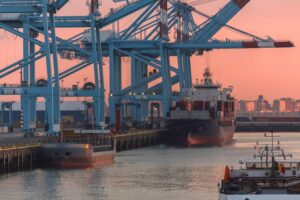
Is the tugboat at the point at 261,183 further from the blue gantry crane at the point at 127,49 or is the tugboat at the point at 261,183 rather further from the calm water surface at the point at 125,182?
the blue gantry crane at the point at 127,49

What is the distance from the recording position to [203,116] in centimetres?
14200

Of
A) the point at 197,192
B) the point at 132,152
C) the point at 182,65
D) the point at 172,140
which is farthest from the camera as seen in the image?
the point at 182,65

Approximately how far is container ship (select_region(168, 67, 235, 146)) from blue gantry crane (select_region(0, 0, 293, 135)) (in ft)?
8.83

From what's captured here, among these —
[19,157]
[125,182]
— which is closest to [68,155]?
[19,157]

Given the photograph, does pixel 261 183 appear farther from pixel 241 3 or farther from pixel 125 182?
pixel 241 3

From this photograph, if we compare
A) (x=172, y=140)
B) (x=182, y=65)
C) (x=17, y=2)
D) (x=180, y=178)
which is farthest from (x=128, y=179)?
(x=182, y=65)

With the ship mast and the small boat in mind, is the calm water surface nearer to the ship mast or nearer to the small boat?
the small boat

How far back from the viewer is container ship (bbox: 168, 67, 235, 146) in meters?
138

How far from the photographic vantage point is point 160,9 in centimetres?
13900

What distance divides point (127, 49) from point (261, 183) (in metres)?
103

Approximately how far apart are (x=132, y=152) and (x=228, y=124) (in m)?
46.3

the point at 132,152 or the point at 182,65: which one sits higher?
the point at 182,65

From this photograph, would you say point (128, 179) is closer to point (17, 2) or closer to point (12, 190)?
point (12, 190)

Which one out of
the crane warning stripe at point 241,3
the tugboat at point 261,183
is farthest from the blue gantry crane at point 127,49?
the tugboat at point 261,183
